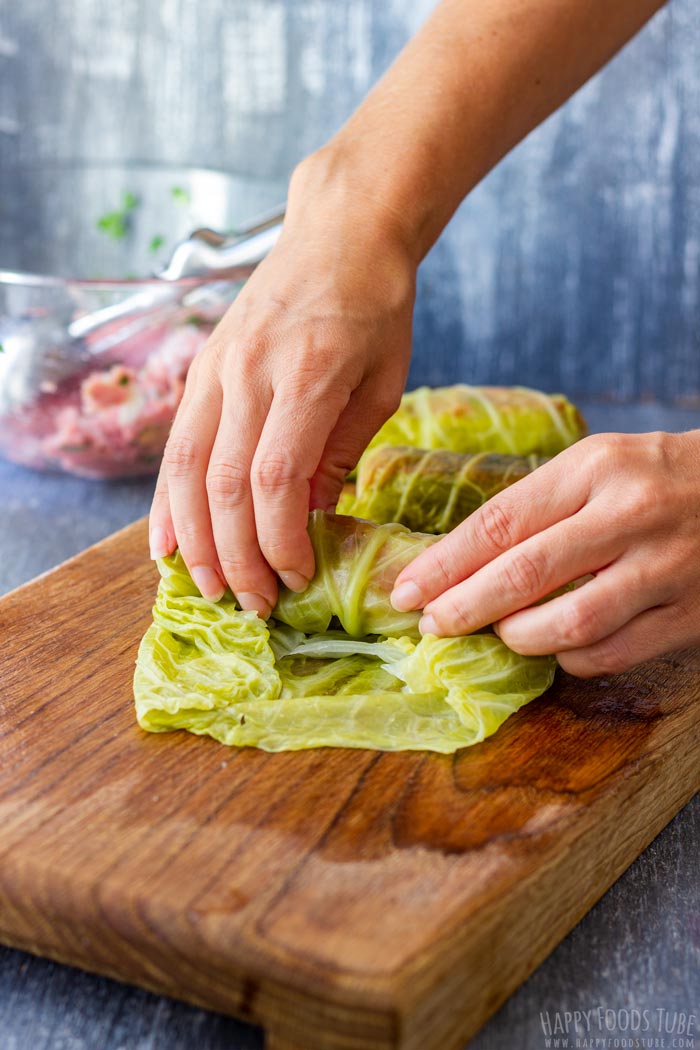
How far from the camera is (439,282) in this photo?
16.2 ft

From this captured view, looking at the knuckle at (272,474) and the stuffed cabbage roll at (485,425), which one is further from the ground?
the knuckle at (272,474)

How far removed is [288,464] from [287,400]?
125mm

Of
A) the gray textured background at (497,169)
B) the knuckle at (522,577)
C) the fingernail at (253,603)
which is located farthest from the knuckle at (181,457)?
the gray textured background at (497,169)

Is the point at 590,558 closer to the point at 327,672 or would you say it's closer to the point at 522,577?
the point at 522,577

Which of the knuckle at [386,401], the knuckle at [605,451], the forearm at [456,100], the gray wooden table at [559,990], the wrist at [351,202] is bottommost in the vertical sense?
the gray wooden table at [559,990]

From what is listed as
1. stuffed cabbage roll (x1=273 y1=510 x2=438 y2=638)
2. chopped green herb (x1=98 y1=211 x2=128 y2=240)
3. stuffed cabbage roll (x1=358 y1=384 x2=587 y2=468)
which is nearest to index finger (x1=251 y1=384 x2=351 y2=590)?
stuffed cabbage roll (x1=273 y1=510 x2=438 y2=638)

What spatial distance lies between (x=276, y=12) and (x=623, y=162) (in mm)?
1611

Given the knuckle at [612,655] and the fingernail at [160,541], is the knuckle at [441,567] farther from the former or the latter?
the fingernail at [160,541]

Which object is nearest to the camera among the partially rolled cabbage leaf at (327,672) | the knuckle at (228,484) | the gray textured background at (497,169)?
the partially rolled cabbage leaf at (327,672)

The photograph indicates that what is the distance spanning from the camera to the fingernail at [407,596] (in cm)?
210

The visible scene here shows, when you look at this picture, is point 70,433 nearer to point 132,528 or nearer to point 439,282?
point 132,528

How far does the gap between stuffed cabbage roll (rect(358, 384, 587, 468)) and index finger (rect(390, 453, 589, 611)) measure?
1374 mm

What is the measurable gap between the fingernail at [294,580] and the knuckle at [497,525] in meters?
0.42

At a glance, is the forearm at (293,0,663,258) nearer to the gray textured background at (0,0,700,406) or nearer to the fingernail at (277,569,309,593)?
the fingernail at (277,569,309,593)
